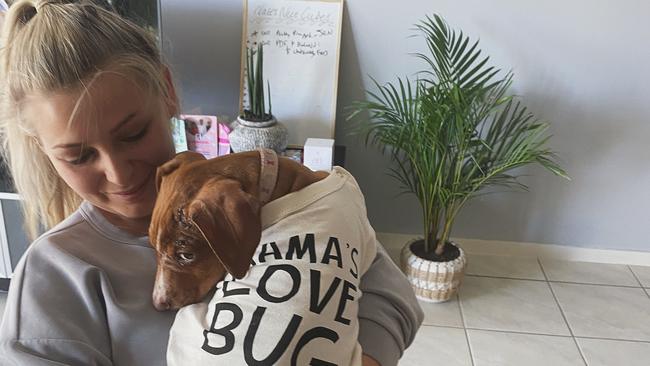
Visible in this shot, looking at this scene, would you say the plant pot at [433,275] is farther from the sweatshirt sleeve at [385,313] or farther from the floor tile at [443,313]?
the sweatshirt sleeve at [385,313]

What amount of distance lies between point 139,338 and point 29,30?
1.53 ft

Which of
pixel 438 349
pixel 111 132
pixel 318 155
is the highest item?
pixel 111 132

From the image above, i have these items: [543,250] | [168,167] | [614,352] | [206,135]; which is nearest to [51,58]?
[168,167]

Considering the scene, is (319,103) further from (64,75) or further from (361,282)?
(64,75)

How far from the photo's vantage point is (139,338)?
0.86 metres

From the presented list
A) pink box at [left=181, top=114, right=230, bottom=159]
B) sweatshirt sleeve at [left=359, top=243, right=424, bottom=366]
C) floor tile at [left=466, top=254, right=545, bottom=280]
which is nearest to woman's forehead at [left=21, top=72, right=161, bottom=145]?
sweatshirt sleeve at [left=359, top=243, right=424, bottom=366]

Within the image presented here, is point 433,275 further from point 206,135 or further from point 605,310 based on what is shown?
point 206,135

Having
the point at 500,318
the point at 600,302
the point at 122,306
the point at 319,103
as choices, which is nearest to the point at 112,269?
the point at 122,306

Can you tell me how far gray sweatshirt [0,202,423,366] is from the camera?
79 centimetres

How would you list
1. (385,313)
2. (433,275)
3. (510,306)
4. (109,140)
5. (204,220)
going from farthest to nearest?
(510,306), (433,275), (385,313), (109,140), (204,220)

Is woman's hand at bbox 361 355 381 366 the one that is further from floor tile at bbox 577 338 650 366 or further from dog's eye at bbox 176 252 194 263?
floor tile at bbox 577 338 650 366

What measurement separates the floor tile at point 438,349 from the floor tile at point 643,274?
1.00m

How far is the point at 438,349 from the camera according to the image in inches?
90.2

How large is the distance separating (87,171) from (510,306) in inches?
82.0
